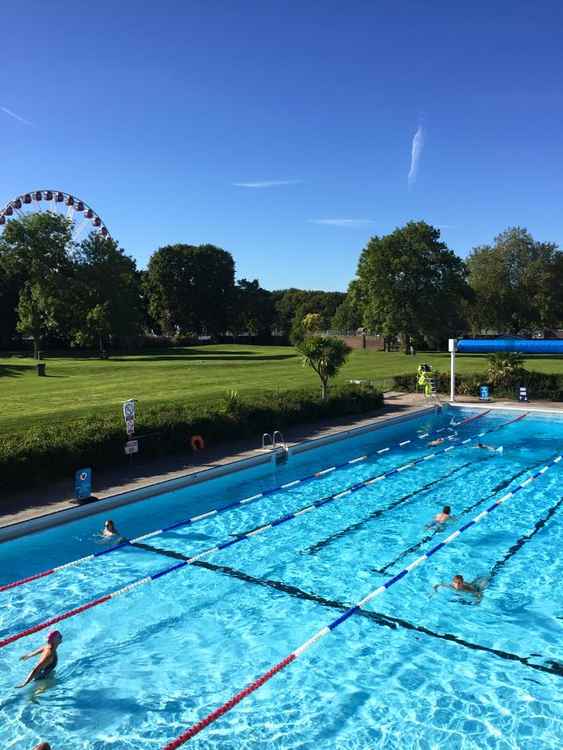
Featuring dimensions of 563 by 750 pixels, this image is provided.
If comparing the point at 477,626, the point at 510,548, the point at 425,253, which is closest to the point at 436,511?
the point at 510,548

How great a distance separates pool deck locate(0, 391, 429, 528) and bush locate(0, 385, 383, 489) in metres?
0.35

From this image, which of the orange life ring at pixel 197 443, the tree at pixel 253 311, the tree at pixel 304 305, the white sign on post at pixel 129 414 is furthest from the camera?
the tree at pixel 304 305

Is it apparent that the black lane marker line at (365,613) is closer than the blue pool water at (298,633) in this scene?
No

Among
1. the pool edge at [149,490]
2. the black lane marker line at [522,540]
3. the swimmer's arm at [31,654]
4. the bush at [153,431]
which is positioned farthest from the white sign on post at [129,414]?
the black lane marker line at [522,540]

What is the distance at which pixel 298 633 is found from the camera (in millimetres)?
9508

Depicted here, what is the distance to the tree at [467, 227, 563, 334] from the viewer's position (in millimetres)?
75812

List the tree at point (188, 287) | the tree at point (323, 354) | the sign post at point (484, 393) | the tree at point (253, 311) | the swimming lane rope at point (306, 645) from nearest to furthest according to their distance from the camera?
the swimming lane rope at point (306, 645) < the tree at point (323, 354) < the sign post at point (484, 393) < the tree at point (188, 287) < the tree at point (253, 311)

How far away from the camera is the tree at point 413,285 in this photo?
61.5 m

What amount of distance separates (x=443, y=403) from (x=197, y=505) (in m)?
18.4

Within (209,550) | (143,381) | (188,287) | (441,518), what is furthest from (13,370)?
(188,287)

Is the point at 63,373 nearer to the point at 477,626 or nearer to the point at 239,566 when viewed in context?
the point at 239,566

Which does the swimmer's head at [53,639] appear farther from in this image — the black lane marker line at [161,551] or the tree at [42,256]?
the tree at [42,256]

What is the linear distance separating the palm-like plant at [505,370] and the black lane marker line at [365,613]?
81.4 feet

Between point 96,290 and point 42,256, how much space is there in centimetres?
751
